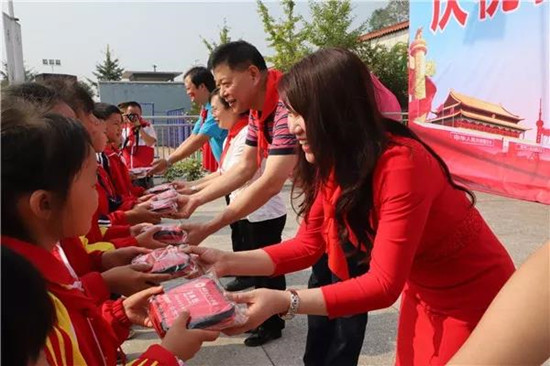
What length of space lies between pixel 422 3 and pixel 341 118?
6.21m

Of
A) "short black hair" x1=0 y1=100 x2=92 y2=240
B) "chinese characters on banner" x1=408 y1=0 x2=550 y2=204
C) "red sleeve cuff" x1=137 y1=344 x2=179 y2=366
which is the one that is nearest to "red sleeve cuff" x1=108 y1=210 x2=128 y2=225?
"short black hair" x1=0 y1=100 x2=92 y2=240

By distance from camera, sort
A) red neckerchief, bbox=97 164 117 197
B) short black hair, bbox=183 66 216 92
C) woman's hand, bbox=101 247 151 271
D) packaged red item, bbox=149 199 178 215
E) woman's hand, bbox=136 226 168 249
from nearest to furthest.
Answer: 1. woman's hand, bbox=101 247 151 271
2. woman's hand, bbox=136 226 168 249
3. packaged red item, bbox=149 199 178 215
4. red neckerchief, bbox=97 164 117 197
5. short black hair, bbox=183 66 216 92

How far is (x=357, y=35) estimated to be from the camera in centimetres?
1861

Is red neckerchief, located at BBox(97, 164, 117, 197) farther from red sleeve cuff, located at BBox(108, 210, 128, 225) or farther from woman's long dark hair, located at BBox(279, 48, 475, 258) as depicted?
woman's long dark hair, located at BBox(279, 48, 475, 258)

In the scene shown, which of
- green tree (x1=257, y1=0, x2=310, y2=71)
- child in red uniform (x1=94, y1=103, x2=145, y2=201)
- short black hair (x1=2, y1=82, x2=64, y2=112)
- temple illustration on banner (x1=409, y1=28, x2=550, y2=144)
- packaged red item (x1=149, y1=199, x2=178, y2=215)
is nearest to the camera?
short black hair (x1=2, y1=82, x2=64, y2=112)

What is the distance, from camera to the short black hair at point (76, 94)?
2346mm

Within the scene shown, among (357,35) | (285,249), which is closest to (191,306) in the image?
(285,249)

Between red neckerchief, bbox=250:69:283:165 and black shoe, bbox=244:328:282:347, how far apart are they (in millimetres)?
1181

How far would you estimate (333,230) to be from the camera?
1.68m

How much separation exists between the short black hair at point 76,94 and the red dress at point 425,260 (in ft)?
5.29

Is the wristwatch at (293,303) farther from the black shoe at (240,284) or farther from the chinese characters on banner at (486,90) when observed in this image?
the chinese characters on banner at (486,90)

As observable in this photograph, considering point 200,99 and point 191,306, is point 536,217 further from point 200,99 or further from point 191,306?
point 191,306

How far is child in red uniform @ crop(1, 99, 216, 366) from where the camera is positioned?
117cm

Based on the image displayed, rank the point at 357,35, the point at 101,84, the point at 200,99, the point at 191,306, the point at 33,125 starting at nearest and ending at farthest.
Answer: the point at 33,125
the point at 191,306
the point at 200,99
the point at 357,35
the point at 101,84
